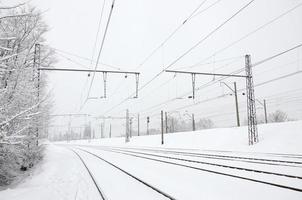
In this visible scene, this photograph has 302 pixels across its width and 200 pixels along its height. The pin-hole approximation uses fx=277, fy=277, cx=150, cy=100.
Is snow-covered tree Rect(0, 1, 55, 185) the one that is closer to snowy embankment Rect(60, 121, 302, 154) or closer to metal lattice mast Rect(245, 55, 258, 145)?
snowy embankment Rect(60, 121, 302, 154)

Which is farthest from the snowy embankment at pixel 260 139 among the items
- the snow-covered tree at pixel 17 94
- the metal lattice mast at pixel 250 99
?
the snow-covered tree at pixel 17 94

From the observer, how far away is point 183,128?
118188 millimetres

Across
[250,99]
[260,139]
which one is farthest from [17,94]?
[260,139]

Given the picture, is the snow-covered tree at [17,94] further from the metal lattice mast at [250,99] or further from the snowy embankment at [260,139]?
the metal lattice mast at [250,99]

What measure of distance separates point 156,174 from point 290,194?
224 inches

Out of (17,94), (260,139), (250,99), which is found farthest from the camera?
(260,139)

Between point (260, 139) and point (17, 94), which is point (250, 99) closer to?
point (260, 139)

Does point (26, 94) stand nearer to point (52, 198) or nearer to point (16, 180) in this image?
point (52, 198)

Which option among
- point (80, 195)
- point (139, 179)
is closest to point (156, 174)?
point (139, 179)

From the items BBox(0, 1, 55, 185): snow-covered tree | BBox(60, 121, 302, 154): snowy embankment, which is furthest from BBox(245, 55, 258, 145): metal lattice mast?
BBox(0, 1, 55, 185): snow-covered tree

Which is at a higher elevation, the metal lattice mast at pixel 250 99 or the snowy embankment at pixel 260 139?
the metal lattice mast at pixel 250 99

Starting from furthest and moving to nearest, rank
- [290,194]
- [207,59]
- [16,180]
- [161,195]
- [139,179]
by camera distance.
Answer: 1. [207,59]
2. [16,180]
3. [139,179]
4. [161,195]
5. [290,194]

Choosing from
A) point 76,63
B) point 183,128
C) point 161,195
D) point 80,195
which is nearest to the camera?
point 161,195

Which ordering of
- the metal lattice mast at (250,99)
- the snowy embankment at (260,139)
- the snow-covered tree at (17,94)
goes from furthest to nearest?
the metal lattice mast at (250,99), the snowy embankment at (260,139), the snow-covered tree at (17,94)
